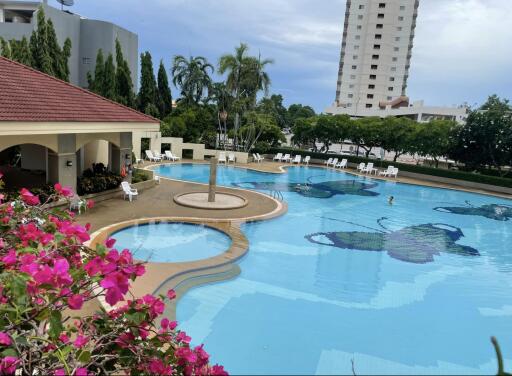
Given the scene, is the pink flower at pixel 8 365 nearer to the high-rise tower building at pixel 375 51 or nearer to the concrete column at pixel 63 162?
the concrete column at pixel 63 162

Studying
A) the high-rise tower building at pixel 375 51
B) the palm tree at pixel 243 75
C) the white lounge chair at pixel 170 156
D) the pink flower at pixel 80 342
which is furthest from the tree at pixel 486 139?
the high-rise tower building at pixel 375 51

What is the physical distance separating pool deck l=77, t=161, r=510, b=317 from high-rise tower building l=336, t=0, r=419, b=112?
69.5 metres

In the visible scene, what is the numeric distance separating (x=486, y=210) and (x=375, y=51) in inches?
2812

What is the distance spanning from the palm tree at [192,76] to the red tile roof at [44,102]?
23.2m

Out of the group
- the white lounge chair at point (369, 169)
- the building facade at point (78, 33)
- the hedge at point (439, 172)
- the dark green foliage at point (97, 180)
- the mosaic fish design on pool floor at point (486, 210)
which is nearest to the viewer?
the dark green foliage at point (97, 180)

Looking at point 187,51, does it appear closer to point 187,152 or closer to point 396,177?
point 187,152

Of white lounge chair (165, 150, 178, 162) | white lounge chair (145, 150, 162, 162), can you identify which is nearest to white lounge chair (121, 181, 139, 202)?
white lounge chair (145, 150, 162, 162)

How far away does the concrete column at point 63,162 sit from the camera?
515 inches

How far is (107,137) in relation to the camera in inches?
623

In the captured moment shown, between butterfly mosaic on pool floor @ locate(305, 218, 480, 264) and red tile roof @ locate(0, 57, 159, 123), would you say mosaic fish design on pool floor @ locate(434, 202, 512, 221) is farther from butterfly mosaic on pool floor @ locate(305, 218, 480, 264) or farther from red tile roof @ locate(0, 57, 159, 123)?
red tile roof @ locate(0, 57, 159, 123)

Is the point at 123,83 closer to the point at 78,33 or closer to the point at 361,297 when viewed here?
the point at 78,33

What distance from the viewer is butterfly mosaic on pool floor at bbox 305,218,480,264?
12.8 metres

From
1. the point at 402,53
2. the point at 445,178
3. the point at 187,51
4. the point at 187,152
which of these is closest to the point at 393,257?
the point at 445,178

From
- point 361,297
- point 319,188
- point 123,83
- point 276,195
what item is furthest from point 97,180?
point 123,83
